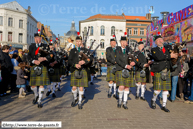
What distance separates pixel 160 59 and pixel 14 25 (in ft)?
124

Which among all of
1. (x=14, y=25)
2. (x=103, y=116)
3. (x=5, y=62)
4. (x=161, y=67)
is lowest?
(x=103, y=116)

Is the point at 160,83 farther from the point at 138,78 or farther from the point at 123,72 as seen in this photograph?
the point at 138,78

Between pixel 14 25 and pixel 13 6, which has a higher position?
pixel 13 6

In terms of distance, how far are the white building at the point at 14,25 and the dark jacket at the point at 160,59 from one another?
35.5 m

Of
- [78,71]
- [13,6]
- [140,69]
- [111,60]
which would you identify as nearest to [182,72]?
[140,69]

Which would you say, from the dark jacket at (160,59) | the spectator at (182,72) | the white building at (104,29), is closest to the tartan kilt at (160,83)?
the dark jacket at (160,59)

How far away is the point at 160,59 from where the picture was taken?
5.76m

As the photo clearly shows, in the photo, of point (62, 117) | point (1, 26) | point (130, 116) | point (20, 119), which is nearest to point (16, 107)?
point (20, 119)

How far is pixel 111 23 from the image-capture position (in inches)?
1826

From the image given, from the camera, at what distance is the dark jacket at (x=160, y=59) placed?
18.9ft

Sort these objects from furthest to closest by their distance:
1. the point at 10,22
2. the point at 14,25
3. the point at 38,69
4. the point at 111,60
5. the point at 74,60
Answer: the point at 14,25, the point at 10,22, the point at 111,60, the point at 74,60, the point at 38,69

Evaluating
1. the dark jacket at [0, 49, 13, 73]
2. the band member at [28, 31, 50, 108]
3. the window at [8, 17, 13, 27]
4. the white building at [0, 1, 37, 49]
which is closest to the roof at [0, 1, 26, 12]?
the white building at [0, 1, 37, 49]

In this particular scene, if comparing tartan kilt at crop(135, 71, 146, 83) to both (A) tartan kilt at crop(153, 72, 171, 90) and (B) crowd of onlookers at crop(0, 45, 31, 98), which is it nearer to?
(A) tartan kilt at crop(153, 72, 171, 90)

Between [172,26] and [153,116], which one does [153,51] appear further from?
[172,26]
